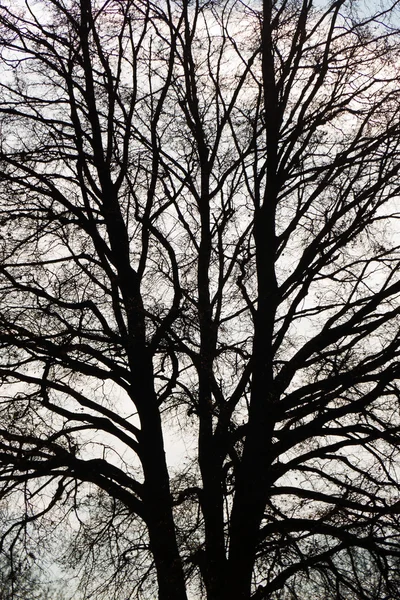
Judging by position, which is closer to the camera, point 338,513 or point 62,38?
point 338,513

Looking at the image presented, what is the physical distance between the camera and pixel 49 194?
1284cm

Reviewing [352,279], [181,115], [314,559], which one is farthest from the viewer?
[181,115]

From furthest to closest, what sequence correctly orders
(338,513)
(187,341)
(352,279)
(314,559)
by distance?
1. (352,279)
2. (187,341)
3. (338,513)
4. (314,559)

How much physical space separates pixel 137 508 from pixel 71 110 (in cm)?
628

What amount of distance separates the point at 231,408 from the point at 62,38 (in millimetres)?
6333

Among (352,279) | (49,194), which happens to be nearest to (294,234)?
(352,279)

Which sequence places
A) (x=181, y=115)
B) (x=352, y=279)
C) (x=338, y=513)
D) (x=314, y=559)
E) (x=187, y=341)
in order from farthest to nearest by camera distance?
(x=181, y=115)
(x=352, y=279)
(x=187, y=341)
(x=338, y=513)
(x=314, y=559)

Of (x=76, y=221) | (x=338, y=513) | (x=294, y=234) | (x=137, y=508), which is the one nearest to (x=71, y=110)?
(x=76, y=221)

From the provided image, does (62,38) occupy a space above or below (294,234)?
above

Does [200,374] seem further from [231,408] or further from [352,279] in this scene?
[352,279]

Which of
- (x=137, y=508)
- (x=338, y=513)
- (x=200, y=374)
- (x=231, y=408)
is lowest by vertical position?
(x=338, y=513)

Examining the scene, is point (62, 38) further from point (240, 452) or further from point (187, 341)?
point (240, 452)

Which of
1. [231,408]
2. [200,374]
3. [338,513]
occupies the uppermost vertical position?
[200,374]

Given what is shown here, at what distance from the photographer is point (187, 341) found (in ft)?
40.1
